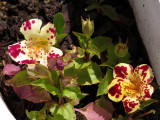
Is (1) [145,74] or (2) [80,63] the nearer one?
(1) [145,74]

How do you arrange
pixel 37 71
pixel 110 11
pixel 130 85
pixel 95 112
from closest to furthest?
1. pixel 37 71
2. pixel 130 85
3. pixel 95 112
4. pixel 110 11

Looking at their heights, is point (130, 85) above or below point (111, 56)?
below

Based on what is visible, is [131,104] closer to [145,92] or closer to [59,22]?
[145,92]

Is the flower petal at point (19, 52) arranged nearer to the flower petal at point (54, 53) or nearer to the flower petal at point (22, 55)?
the flower petal at point (22, 55)

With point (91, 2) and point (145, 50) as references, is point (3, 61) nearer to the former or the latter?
point (91, 2)

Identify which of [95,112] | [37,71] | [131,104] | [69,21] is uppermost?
[69,21]

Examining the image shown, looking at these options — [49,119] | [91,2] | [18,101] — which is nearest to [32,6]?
[91,2]

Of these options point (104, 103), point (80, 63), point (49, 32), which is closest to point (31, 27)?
point (49, 32)

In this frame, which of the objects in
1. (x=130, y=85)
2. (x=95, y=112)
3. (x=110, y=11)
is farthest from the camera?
(x=110, y=11)
